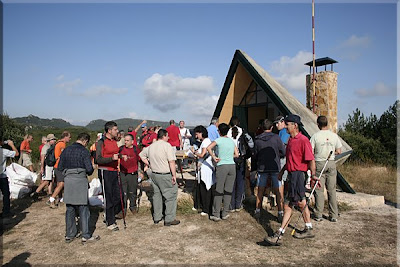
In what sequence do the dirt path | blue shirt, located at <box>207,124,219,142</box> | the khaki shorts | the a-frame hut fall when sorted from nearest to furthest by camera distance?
the dirt path
blue shirt, located at <box>207,124,219,142</box>
the a-frame hut
the khaki shorts

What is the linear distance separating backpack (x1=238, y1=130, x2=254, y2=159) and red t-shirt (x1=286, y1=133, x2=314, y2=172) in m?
1.51

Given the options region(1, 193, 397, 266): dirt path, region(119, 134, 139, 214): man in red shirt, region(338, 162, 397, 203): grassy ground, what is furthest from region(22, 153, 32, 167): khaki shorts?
region(338, 162, 397, 203): grassy ground

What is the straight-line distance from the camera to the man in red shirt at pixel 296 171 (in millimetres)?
4539

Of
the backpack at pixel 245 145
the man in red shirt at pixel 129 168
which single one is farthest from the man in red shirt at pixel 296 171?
the man in red shirt at pixel 129 168

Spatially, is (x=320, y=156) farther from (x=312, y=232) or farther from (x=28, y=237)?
(x=28, y=237)

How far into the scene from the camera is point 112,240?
496 cm

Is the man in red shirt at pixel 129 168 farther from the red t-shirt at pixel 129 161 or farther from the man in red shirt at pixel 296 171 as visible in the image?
the man in red shirt at pixel 296 171

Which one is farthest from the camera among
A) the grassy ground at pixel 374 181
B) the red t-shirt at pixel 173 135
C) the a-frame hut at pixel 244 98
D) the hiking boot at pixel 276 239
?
the red t-shirt at pixel 173 135

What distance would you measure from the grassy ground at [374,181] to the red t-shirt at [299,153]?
4.57 meters

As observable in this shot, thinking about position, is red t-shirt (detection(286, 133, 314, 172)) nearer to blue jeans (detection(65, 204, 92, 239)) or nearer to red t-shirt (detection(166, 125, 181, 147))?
blue jeans (detection(65, 204, 92, 239))

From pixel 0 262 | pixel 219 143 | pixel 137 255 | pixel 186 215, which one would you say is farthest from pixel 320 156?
pixel 0 262

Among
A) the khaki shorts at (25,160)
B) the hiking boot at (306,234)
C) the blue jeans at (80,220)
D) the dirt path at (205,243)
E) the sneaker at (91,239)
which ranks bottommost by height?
the dirt path at (205,243)

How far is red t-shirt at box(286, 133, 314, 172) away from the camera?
4.56 meters

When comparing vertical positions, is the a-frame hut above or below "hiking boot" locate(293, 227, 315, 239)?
above
